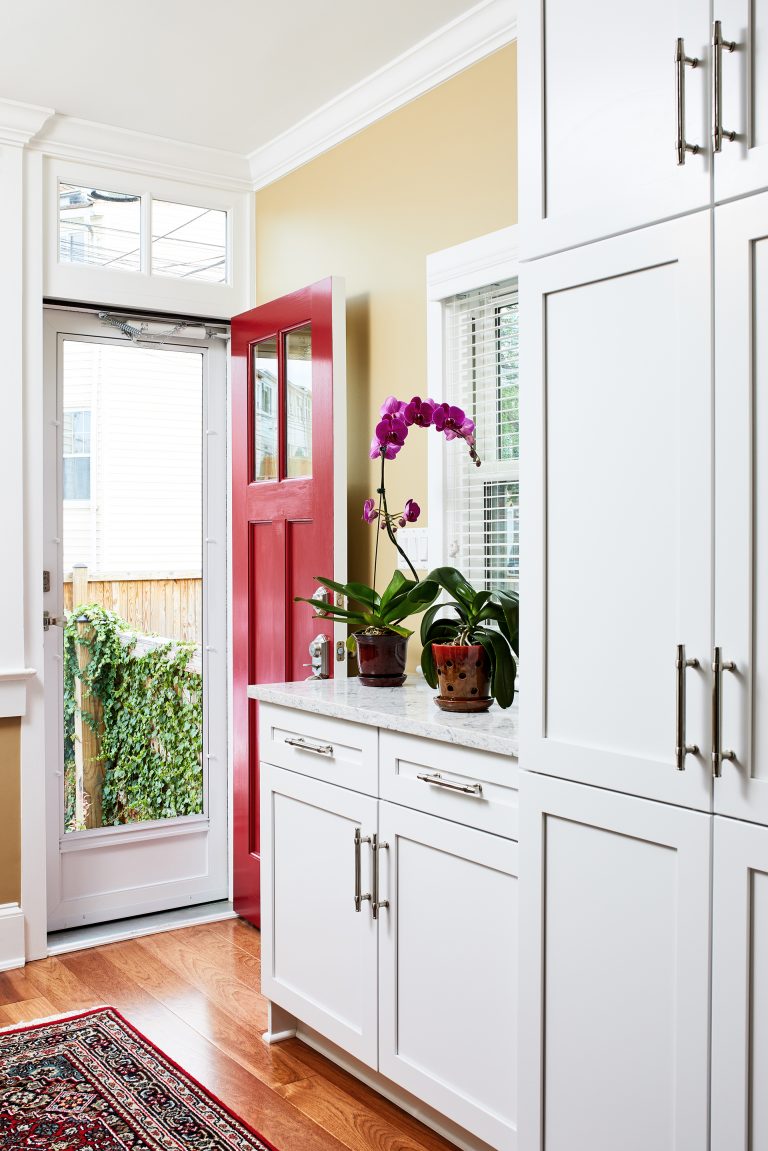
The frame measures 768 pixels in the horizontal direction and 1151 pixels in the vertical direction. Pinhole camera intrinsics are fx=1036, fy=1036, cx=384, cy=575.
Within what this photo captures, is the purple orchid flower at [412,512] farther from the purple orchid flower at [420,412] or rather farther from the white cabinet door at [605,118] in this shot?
the white cabinet door at [605,118]

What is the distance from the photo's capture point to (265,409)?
3711 millimetres

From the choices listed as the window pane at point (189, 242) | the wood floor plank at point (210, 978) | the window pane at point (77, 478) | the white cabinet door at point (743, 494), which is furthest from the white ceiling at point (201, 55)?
the wood floor plank at point (210, 978)

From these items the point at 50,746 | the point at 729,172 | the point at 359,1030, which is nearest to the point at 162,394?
the point at 50,746

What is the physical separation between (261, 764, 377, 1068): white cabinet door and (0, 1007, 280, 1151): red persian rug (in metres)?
0.31

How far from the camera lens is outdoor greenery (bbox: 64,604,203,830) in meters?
3.74

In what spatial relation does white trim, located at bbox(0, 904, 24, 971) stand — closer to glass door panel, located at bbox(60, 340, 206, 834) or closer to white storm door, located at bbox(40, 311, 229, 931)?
white storm door, located at bbox(40, 311, 229, 931)

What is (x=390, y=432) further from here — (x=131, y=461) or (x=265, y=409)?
(x=131, y=461)

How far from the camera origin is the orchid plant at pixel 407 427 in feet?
8.56

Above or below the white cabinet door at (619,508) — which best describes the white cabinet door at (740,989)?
below

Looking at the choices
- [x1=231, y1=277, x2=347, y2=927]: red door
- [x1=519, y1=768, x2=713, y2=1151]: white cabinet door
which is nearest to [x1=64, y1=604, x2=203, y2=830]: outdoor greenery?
[x1=231, y1=277, x2=347, y2=927]: red door

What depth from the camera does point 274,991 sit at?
277 centimetres

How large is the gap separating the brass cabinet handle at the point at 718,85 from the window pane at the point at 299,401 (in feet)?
6.66

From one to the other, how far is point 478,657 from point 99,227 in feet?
7.72

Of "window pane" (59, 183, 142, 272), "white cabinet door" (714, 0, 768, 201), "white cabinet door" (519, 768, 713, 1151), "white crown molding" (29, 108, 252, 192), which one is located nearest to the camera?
"white cabinet door" (714, 0, 768, 201)
